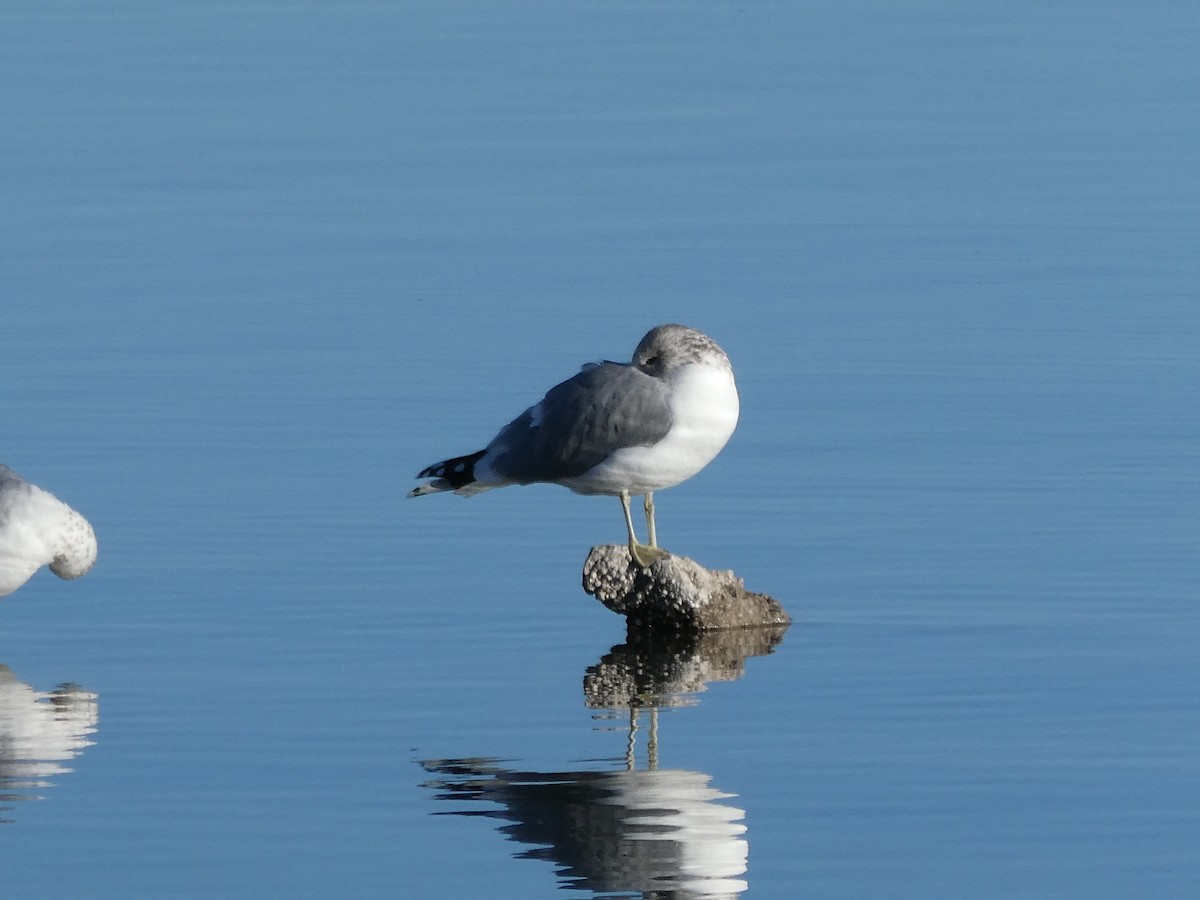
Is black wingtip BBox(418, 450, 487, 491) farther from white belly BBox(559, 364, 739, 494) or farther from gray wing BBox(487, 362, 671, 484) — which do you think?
white belly BBox(559, 364, 739, 494)

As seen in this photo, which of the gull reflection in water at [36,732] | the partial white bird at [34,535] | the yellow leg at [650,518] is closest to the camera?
the gull reflection in water at [36,732]

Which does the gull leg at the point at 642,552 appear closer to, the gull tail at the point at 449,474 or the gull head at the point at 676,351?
the gull head at the point at 676,351

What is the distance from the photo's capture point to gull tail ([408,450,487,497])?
11.4m

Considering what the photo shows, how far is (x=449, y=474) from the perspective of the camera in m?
11.5

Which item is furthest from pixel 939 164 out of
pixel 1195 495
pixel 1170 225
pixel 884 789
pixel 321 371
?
pixel 884 789

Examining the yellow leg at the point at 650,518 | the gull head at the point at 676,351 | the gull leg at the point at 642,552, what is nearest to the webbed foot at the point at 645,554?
the gull leg at the point at 642,552

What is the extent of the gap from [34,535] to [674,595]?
2.43 meters

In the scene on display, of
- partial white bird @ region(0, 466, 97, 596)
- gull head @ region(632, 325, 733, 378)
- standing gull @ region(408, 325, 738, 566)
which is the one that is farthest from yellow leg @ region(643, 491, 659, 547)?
partial white bird @ region(0, 466, 97, 596)

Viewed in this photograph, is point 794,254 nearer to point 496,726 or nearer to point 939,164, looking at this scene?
point 939,164

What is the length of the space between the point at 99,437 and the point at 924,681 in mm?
5038

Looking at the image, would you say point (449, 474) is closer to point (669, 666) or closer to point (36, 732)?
point (669, 666)

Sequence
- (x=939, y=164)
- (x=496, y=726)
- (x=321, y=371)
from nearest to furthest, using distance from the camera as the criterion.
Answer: (x=496, y=726)
(x=321, y=371)
(x=939, y=164)

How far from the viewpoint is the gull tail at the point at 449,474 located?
11.4m

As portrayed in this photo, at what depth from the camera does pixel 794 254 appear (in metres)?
17.4
